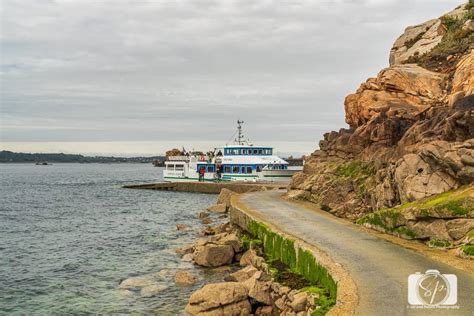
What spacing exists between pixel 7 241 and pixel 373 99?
3139 centimetres

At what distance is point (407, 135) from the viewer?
2808 cm

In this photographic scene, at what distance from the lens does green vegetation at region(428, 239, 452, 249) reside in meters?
17.6

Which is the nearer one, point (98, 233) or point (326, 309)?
point (326, 309)

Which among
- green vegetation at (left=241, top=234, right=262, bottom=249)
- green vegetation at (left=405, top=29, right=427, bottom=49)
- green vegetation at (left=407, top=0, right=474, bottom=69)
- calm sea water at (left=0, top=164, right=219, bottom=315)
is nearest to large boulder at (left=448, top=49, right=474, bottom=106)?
green vegetation at (left=407, top=0, right=474, bottom=69)

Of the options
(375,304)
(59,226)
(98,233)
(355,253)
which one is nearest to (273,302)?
(355,253)

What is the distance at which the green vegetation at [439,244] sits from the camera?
17636mm

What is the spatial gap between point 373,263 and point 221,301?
566 cm

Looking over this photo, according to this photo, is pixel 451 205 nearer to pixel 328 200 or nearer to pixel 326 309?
pixel 326 309

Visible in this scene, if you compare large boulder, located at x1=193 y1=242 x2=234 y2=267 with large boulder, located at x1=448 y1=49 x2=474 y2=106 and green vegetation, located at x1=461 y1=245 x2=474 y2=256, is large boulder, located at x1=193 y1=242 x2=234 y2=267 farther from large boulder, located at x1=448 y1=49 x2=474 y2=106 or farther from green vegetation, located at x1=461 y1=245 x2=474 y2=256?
large boulder, located at x1=448 y1=49 x2=474 y2=106

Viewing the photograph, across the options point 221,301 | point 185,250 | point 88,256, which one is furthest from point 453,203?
point 88,256

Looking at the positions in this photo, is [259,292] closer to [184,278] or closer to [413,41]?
[184,278]

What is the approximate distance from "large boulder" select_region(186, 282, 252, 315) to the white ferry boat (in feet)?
189

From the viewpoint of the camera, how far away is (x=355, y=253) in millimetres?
17594

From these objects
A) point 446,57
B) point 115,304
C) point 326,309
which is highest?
point 446,57
